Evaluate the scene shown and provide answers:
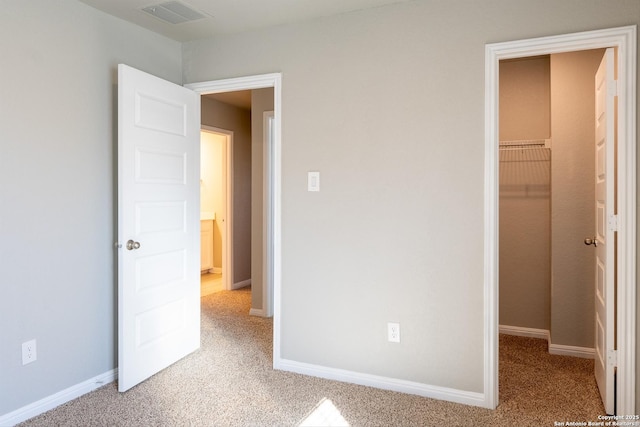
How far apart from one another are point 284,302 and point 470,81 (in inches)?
74.9

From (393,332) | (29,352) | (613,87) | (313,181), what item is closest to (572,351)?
(393,332)

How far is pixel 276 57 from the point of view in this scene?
3127 mm

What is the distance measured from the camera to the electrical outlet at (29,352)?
2449 mm

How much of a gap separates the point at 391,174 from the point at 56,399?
8.01 ft

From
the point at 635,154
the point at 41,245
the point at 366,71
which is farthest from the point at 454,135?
the point at 41,245

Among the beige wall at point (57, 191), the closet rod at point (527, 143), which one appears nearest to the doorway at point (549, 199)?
the closet rod at point (527, 143)

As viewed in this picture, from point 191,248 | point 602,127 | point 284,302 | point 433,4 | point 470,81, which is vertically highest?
point 433,4

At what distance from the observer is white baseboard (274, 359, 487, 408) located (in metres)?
2.62

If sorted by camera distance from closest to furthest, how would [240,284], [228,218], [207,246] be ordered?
[228,218] → [240,284] → [207,246]

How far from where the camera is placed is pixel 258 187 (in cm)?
468

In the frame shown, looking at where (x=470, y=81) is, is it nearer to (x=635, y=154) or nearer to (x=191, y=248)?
(x=635, y=154)

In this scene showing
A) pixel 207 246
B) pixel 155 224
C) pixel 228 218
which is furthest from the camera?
pixel 207 246

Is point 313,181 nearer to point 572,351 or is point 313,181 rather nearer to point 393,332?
point 393,332

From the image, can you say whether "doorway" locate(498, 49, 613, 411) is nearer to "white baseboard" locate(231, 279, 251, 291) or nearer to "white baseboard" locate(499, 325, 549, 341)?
"white baseboard" locate(499, 325, 549, 341)
